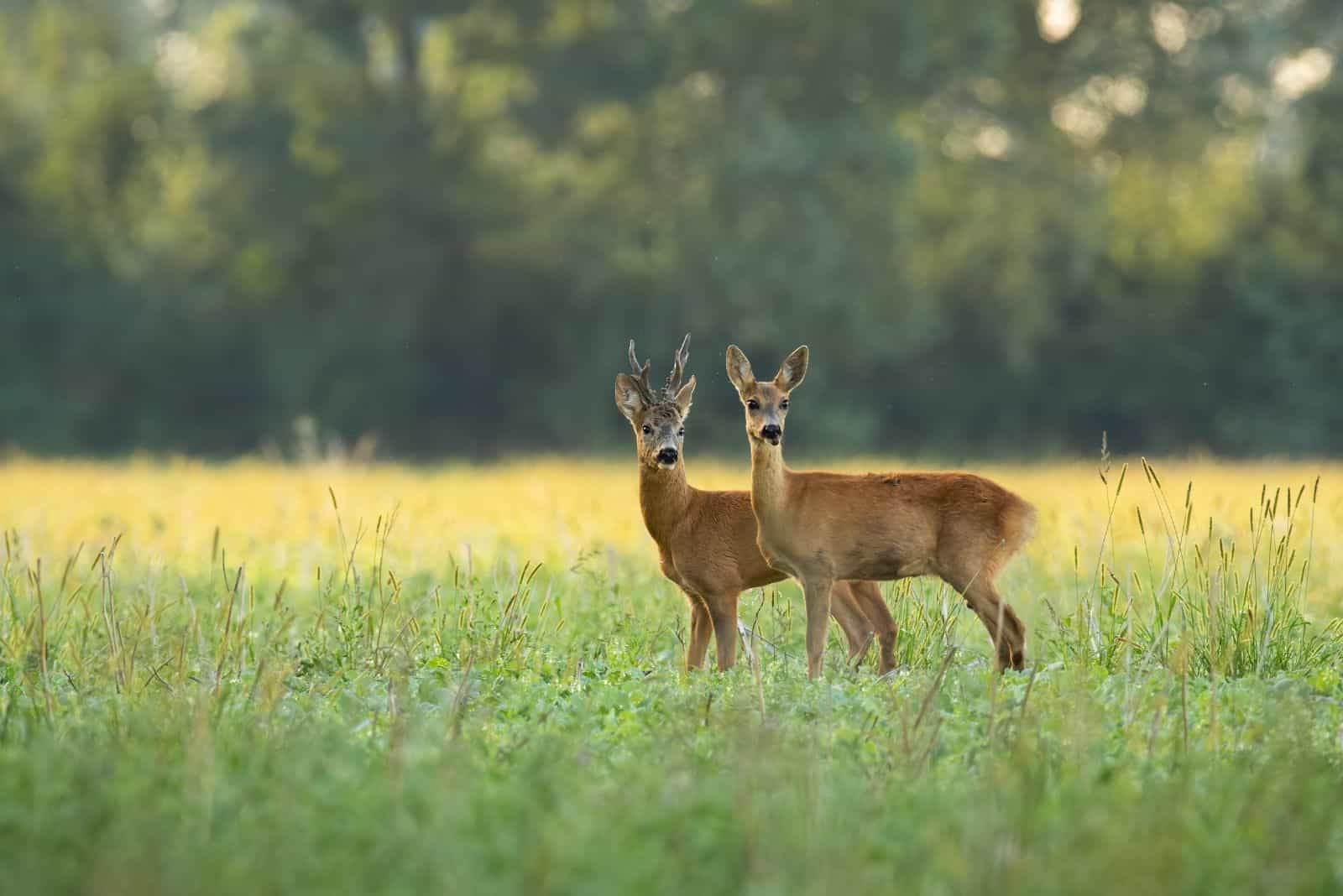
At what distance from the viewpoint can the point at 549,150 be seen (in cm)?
3266

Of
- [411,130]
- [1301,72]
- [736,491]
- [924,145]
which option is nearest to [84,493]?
[736,491]

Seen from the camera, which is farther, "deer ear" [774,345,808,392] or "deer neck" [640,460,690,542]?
"deer neck" [640,460,690,542]

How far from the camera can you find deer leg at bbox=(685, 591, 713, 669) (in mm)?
7754

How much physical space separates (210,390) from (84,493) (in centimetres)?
1621

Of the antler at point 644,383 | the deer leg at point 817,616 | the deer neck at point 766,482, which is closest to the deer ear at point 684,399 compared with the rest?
the antler at point 644,383

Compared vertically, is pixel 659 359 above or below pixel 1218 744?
above

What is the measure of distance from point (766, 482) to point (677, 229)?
2454 centimetres

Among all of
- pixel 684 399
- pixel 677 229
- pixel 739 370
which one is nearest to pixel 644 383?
pixel 684 399

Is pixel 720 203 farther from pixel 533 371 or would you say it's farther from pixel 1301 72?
pixel 1301 72

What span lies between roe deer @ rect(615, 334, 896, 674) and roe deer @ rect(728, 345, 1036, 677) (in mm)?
190

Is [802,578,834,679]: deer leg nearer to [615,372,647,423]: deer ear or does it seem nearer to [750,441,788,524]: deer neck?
[750,441,788,524]: deer neck

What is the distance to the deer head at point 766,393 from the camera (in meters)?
7.44

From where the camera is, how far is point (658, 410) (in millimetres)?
7977

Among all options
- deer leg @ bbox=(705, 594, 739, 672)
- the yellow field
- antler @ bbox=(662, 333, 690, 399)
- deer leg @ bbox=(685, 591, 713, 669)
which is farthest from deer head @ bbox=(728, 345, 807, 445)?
the yellow field
